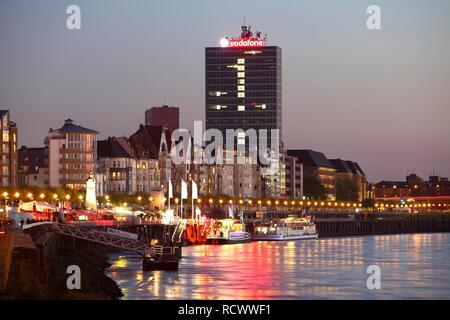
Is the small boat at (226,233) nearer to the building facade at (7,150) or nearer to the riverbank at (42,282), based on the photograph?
the building facade at (7,150)

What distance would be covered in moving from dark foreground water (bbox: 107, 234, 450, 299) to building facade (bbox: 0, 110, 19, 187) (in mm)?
71153

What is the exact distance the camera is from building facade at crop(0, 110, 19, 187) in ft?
599

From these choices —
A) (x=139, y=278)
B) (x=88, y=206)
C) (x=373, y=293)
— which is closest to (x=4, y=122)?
A: (x=88, y=206)

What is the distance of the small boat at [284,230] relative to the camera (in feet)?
557

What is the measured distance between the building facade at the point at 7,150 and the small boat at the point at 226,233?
42293mm

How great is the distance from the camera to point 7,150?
184125 millimetres

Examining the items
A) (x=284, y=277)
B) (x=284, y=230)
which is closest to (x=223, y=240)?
(x=284, y=230)

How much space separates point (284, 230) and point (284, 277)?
9052cm

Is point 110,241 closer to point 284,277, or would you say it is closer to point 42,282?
point 284,277

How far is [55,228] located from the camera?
298ft

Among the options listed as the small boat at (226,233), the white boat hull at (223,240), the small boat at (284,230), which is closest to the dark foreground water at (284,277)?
the white boat hull at (223,240)

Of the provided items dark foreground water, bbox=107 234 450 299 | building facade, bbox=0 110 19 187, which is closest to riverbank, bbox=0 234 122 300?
dark foreground water, bbox=107 234 450 299

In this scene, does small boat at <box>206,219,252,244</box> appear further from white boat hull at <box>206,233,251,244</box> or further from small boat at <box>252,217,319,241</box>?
small boat at <box>252,217,319,241</box>
